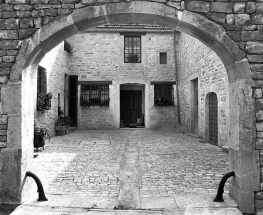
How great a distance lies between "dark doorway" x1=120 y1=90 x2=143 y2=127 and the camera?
1434cm

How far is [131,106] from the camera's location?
1438 cm

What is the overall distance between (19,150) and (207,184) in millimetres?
3180

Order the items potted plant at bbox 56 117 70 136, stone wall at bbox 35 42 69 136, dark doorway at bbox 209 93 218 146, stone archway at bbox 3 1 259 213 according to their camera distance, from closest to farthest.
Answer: stone archway at bbox 3 1 259 213, dark doorway at bbox 209 93 218 146, stone wall at bbox 35 42 69 136, potted plant at bbox 56 117 70 136

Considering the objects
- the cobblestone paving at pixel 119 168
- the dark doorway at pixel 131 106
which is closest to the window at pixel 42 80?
the cobblestone paving at pixel 119 168

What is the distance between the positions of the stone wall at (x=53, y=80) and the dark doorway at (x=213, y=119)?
254 inches

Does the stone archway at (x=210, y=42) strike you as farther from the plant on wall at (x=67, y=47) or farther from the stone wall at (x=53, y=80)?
the plant on wall at (x=67, y=47)

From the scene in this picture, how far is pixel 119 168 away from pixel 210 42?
10.3ft

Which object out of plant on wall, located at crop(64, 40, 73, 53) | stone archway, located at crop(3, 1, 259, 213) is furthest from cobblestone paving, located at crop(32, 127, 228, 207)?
plant on wall, located at crop(64, 40, 73, 53)

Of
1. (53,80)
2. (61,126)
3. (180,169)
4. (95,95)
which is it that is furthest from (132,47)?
(180,169)

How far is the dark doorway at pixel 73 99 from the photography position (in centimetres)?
1238

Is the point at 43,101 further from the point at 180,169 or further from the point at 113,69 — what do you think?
the point at 180,169

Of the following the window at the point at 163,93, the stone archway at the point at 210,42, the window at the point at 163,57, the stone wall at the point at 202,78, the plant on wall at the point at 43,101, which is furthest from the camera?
the window at the point at 163,57

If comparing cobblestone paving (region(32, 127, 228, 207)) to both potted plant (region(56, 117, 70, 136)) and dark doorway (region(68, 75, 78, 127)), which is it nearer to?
potted plant (region(56, 117, 70, 136))

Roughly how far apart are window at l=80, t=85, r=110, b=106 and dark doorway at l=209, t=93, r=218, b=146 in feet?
20.6
